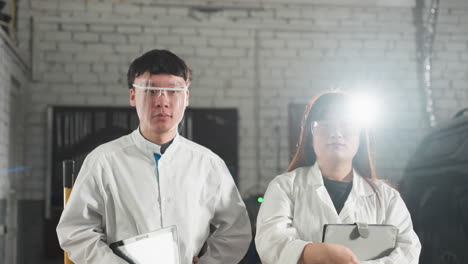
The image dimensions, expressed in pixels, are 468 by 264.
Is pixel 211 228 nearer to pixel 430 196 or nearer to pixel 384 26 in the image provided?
pixel 430 196

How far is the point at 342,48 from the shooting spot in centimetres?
351

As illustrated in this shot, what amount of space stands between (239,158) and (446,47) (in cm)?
184

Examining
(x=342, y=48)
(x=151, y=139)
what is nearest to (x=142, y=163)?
(x=151, y=139)

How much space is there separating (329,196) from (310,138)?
0.16 m

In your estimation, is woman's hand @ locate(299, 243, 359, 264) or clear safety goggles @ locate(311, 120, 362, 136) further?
clear safety goggles @ locate(311, 120, 362, 136)

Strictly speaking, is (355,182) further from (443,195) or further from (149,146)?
(443,195)

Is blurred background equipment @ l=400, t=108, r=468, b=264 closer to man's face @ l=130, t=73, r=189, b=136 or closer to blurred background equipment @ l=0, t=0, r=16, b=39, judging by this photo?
man's face @ l=130, t=73, r=189, b=136

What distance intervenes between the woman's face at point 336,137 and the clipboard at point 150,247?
40 centimetres

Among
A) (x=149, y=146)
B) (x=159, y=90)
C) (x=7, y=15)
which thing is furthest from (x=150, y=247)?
(x=7, y=15)

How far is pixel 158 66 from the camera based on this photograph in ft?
3.46

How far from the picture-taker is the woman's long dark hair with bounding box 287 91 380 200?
3.68ft

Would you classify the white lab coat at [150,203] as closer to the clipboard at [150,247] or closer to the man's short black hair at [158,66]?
the clipboard at [150,247]

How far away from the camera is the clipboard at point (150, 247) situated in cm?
97

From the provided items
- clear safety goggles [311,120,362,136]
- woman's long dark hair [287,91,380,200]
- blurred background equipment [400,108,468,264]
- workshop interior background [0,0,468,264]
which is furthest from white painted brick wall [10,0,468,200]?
clear safety goggles [311,120,362,136]
